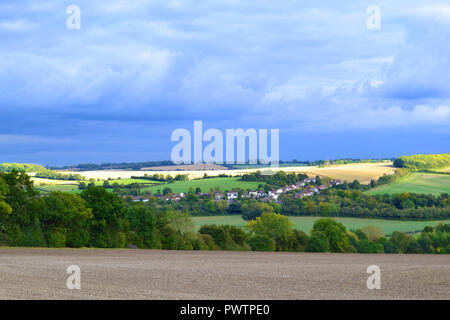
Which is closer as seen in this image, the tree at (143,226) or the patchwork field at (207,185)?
the tree at (143,226)

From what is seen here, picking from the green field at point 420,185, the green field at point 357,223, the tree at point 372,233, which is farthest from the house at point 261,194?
the tree at point 372,233

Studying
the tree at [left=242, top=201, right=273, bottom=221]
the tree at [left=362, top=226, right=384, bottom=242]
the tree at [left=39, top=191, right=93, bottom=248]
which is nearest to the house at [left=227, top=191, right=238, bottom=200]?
the tree at [left=242, top=201, right=273, bottom=221]

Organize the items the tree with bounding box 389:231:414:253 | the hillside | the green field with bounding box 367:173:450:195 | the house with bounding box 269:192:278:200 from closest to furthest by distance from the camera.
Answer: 1. the tree with bounding box 389:231:414:253
2. the green field with bounding box 367:173:450:195
3. the house with bounding box 269:192:278:200
4. the hillside

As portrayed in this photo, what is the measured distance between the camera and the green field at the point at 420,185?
11444cm

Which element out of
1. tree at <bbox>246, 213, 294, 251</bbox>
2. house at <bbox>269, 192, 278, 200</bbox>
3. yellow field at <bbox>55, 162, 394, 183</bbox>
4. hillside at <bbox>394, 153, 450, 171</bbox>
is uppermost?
hillside at <bbox>394, 153, 450, 171</bbox>

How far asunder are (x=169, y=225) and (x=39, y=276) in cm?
5021

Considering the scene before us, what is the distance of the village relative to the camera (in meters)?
118

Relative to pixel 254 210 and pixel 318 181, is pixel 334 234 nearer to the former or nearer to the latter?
pixel 254 210

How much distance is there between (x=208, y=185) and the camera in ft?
413

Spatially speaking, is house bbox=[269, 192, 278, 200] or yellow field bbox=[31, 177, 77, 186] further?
yellow field bbox=[31, 177, 77, 186]

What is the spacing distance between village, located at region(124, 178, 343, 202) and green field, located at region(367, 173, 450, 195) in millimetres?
11621

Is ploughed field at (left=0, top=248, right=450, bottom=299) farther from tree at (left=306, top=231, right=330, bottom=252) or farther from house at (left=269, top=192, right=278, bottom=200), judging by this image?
house at (left=269, top=192, right=278, bottom=200)

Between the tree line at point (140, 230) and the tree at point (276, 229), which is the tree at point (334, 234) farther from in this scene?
the tree at point (276, 229)

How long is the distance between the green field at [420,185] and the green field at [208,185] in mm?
29920
